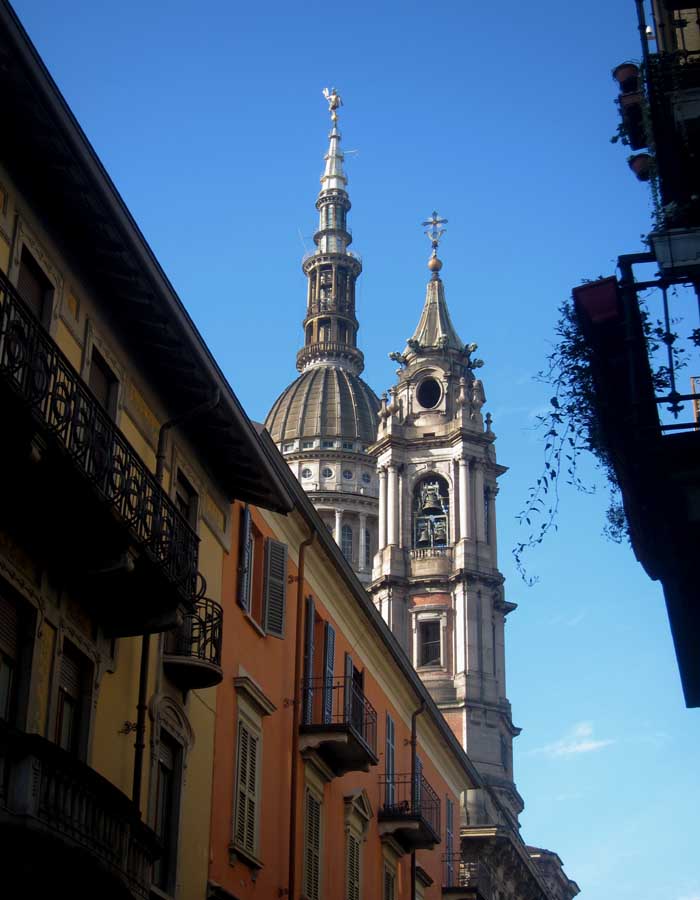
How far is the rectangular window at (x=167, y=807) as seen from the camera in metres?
20.2

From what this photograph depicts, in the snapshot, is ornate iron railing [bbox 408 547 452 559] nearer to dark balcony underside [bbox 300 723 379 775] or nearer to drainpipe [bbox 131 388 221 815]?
dark balcony underside [bbox 300 723 379 775]

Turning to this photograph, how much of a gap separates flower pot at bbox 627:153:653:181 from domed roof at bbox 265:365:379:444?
9753 cm

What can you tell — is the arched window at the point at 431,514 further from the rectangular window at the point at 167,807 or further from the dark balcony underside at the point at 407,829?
the rectangular window at the point at 167,807

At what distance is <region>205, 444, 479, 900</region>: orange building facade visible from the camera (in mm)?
23656

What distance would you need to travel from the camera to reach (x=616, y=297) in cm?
1499

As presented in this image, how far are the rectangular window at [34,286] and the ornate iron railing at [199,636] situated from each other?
4.35 meters

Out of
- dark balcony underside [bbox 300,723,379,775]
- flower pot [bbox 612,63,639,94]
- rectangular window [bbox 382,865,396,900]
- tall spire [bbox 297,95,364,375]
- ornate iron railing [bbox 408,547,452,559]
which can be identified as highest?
tall spire [bbox 297,95,364,375]

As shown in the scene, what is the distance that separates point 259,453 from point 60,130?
7.55 metres

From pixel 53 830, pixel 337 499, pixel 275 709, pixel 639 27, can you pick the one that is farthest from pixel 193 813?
pixel 337 499

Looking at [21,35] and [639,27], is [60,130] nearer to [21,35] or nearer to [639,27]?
[21,35]

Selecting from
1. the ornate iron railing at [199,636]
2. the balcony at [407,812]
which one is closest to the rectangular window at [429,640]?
the balcony at [407,812]

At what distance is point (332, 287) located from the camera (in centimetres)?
13000

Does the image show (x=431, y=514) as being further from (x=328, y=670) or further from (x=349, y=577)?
(x=328, y=670)

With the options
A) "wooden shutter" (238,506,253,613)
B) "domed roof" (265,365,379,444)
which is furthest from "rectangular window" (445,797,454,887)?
"domed roof" (265,365,379,444)
